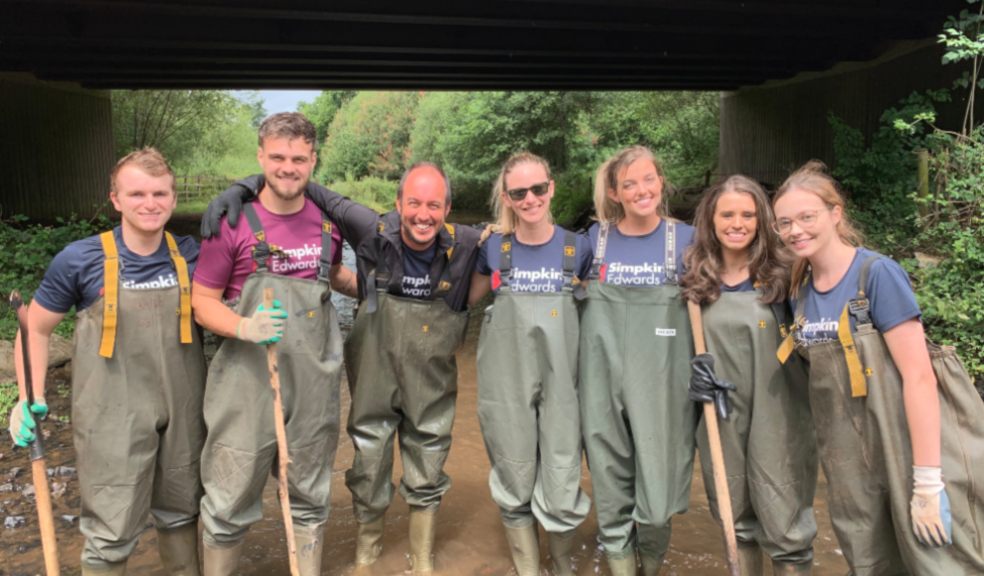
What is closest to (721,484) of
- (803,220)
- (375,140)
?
(803,220)

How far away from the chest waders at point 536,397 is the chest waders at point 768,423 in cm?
60

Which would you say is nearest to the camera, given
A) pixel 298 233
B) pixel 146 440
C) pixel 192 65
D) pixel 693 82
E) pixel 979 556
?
pixel 979 556

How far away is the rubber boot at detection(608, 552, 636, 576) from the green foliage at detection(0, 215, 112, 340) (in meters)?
6.49

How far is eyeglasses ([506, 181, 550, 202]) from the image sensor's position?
3020 mm

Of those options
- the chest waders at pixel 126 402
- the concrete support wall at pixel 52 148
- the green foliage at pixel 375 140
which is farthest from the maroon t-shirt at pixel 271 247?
the green foliage at pixel 375 140

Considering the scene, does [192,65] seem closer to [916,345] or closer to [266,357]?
[266,357]

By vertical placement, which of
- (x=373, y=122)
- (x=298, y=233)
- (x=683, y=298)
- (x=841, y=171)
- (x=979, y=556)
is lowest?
(x=979, y=556)

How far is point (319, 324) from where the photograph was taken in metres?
2.95

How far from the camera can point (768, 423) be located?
8.93 feet

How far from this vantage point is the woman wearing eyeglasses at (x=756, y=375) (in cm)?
272

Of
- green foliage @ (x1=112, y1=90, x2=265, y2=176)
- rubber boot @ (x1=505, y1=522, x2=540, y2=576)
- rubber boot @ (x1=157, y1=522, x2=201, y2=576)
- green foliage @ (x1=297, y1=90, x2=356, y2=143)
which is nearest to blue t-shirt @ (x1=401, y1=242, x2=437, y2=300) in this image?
rubber boot @ (x1=505, y1=522, x2=540, y2=576)

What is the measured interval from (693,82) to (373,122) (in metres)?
30.7

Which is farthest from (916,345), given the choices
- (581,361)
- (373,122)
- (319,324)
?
(373,122)

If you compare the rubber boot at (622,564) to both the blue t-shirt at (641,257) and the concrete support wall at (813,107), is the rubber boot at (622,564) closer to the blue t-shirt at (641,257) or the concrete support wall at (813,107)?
the blue t-shirt at (641,257)
